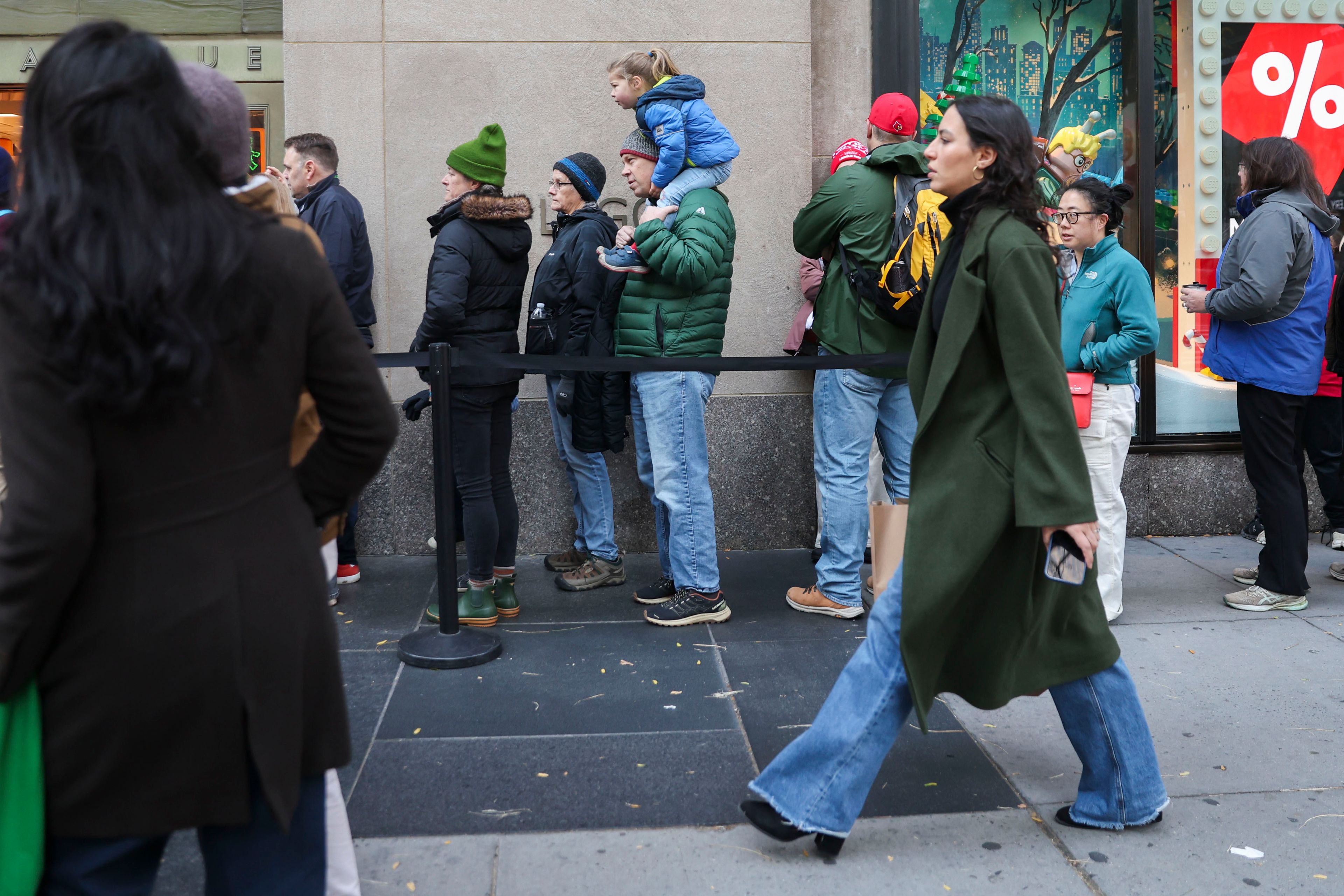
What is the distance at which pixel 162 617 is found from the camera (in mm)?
1657

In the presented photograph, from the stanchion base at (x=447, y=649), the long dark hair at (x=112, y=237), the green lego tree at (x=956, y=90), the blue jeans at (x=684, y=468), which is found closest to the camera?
the long dark hair at (x=112, y=237)

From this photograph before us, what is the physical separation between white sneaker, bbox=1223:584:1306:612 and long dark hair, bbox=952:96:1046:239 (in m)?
3.04

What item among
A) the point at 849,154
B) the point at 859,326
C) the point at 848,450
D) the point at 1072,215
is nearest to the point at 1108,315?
the point at 1072,215

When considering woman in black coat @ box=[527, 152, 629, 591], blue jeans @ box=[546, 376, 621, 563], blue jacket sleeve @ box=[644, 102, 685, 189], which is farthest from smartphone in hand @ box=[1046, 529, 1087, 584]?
blue jeans @ box=[546, 376, 621, 563]

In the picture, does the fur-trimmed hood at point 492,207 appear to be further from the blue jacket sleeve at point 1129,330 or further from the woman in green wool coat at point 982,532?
→ the blue jacket sleeve at point 1129,330

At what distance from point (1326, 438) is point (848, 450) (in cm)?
272

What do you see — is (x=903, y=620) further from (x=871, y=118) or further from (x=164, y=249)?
(x=871, y=118)

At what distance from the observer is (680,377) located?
5137mm

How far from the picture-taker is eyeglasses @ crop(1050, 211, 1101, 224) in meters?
4.96

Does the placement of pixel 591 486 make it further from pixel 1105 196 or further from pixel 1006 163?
pixel 1006 163

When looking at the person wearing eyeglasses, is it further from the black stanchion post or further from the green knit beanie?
the black stanchion post

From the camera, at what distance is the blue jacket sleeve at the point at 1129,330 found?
4.90 meters

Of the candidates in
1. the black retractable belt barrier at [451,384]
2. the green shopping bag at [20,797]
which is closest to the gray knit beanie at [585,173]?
the black retractable belt barrier at [451,384]

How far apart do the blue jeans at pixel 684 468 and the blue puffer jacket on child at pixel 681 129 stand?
0.87 meters
